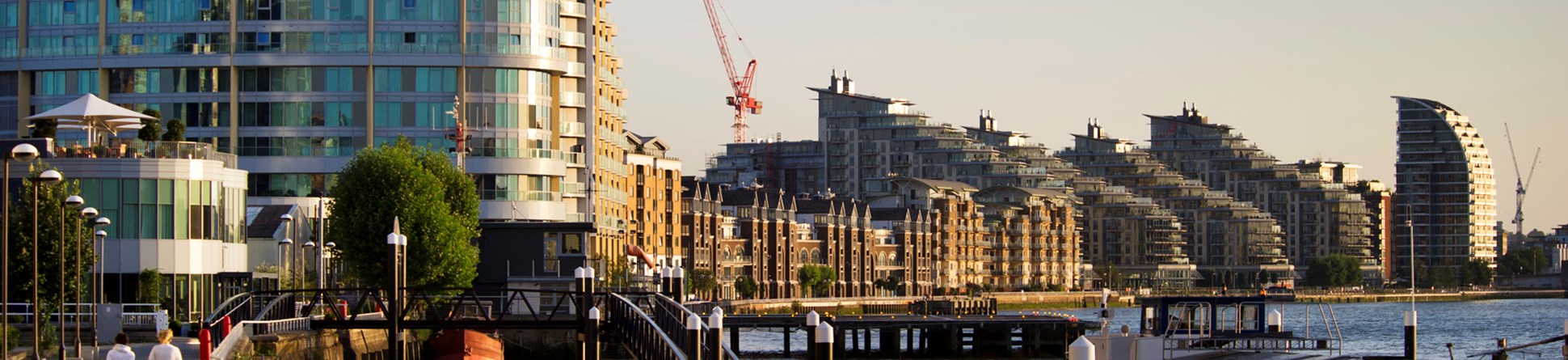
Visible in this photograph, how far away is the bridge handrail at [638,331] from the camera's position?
5803 centimetres

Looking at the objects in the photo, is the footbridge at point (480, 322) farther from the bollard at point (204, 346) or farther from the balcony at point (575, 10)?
the balcony at point (575, 10)

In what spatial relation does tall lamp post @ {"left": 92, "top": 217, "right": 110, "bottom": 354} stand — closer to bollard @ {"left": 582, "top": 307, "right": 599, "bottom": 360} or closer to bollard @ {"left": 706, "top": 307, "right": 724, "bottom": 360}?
bollard @ {"left": 582, "top": 307, "right": 599, "bottom": 360}

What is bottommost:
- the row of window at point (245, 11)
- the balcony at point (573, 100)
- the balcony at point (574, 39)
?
the balcony at point (573, 100)

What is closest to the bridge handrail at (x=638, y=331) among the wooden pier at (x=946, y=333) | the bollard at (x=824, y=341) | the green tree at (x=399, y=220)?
the bollard at (x=824, y=341)

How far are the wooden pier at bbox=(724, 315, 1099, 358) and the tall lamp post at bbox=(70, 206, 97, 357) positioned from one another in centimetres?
6241

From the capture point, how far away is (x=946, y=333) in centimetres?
14412

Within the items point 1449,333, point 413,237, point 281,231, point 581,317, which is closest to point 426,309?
point 413,237

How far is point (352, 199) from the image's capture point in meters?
108

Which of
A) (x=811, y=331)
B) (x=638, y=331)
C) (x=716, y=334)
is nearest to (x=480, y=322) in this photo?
(x=638, y=331)

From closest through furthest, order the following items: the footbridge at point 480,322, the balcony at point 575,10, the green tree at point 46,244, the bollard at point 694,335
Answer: the bollard at point 694,335 < the footbridge at point 480,322 < the green tree at point 46,244 < the balcony at point 575,10

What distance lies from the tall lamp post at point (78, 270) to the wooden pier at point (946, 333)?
6241cm

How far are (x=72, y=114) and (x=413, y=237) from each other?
22.2 meters

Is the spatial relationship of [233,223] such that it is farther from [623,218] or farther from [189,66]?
[623,218]

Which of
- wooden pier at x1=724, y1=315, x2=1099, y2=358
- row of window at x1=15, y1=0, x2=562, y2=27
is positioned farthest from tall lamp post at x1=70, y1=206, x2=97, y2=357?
wooden pier at x1=724, y1=315, x2=1099, y2=358
